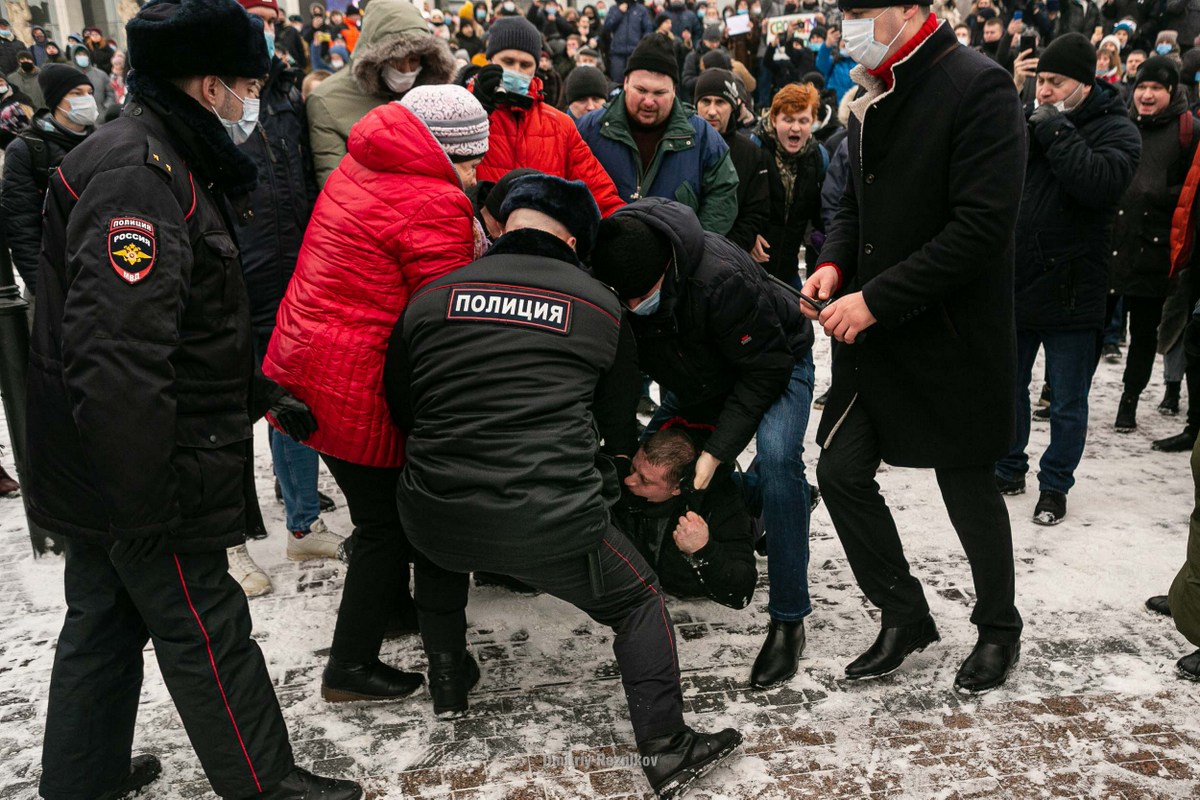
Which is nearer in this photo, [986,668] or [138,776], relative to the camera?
[138,776]

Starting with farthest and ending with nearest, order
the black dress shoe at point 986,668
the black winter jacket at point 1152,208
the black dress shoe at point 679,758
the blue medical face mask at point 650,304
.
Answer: the black winter jacket at point 1152,208
the black dress shoe at point 986,668
the blue medical face mask at point 650,304
the black dress shoe at point 679,758

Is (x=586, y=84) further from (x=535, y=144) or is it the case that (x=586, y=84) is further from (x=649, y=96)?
(x=535, y=144)

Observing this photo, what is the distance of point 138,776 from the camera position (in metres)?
2.90

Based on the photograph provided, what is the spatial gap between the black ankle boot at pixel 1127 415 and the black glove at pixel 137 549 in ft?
17.7

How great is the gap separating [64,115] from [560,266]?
3.89 m

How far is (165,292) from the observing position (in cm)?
229

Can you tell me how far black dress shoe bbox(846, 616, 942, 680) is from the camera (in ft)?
→ 10.9

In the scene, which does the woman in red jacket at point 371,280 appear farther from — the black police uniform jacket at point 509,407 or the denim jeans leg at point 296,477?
the denim jeans leg at point 296,477

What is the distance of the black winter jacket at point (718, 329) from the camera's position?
123 inches

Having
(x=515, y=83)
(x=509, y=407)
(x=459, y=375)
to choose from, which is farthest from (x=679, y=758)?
(x=515, y=83)

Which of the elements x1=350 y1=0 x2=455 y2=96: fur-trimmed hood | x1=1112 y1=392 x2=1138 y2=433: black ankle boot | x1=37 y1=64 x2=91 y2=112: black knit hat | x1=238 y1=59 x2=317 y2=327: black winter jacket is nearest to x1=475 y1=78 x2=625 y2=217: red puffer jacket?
x1=350 y1=0 x2=455 y2=96: fur-trimmed hood

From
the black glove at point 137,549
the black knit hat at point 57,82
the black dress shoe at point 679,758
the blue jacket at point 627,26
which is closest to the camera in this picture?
the black glove at point 137,549

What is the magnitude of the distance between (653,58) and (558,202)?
2.42 metres

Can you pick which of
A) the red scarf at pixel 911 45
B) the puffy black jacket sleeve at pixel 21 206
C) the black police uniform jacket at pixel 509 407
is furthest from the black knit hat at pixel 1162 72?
the puffy black jacket sleeve at pixel 21 206
